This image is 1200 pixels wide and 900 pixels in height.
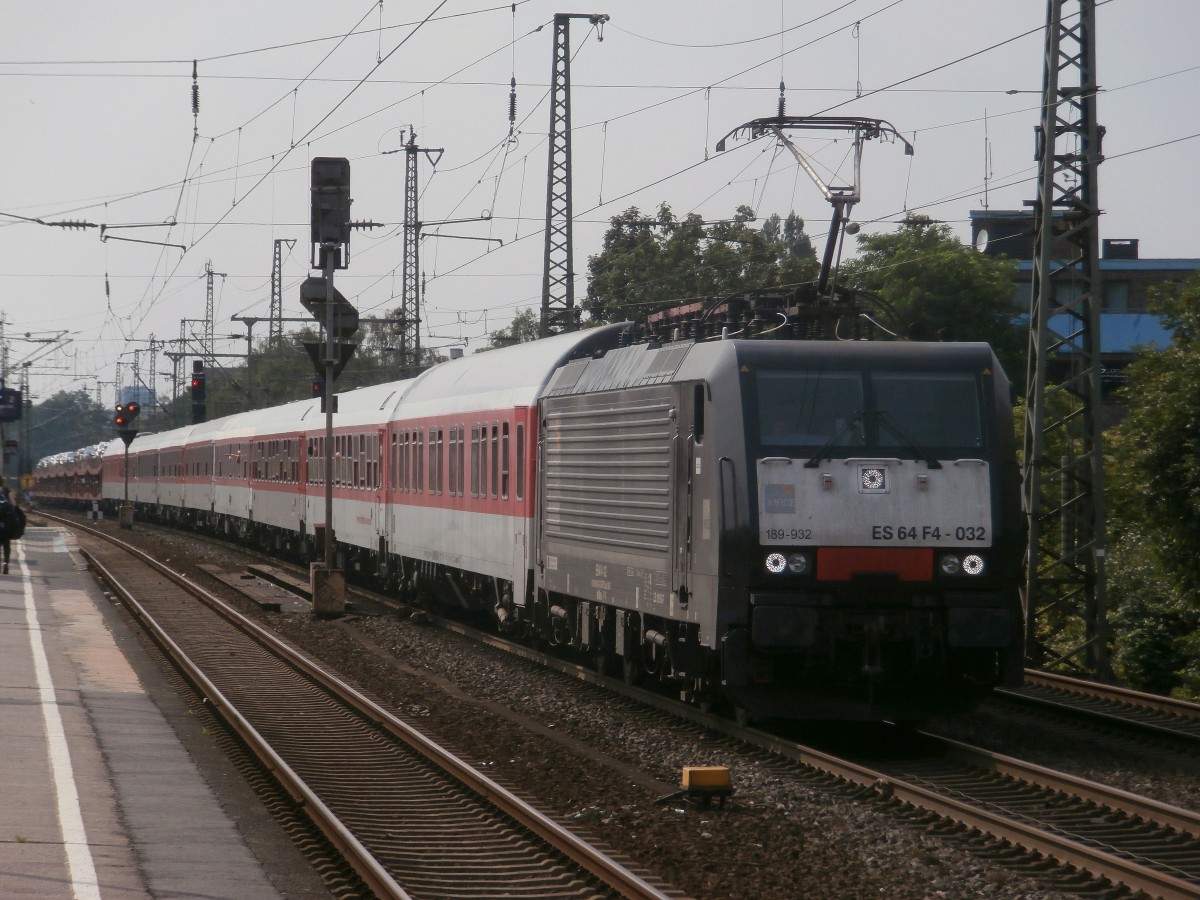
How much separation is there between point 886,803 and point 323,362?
15.6 meters

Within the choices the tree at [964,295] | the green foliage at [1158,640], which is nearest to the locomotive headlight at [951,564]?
the green foliage at [1158,640]

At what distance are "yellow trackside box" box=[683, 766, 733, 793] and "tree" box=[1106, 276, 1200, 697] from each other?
1066 centimetres

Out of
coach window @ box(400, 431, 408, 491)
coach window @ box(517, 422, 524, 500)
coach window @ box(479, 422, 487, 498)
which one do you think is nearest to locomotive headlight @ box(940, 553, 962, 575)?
coach window @ box(517, 422, 524, 500)

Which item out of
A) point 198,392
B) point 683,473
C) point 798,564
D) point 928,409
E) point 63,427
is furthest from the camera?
point 63,427

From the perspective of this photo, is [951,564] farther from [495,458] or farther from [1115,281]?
[1115,281]

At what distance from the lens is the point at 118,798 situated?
1031cm

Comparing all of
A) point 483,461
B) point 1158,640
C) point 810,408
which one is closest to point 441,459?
point 483,461

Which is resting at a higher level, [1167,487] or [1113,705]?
[1167,487]

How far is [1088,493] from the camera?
18.2 metres

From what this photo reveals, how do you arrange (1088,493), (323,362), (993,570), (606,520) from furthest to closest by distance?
(323,362), (1088,493), (606,520), (993,570)

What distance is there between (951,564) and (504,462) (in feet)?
26.2

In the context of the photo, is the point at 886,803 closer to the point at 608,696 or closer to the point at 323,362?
the point at 608,696

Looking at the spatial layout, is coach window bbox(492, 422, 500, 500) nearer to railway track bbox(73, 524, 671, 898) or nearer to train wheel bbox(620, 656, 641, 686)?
railway track bbox(73, 524, 671, 898)

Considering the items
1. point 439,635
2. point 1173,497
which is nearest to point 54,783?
point 439,635
